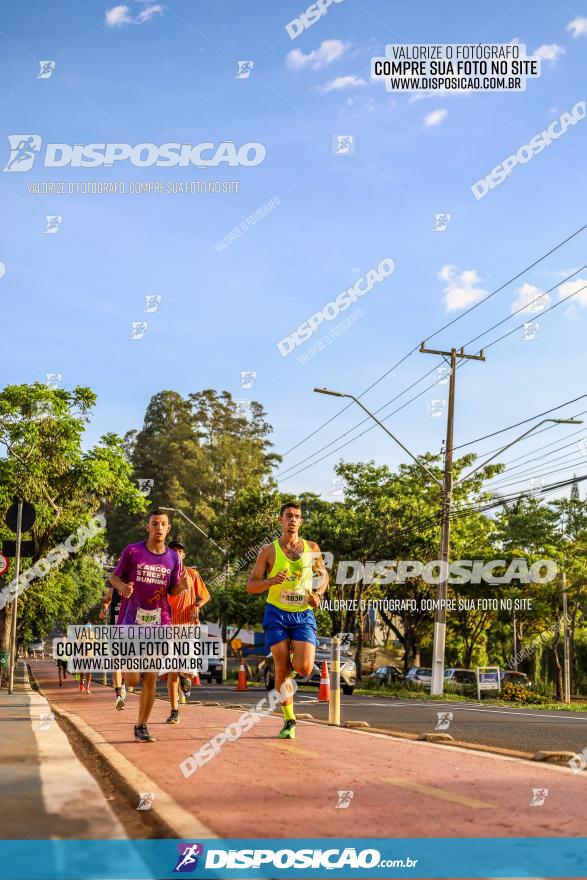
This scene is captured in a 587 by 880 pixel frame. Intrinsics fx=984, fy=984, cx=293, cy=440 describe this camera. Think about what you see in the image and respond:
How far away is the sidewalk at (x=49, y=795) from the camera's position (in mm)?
4055

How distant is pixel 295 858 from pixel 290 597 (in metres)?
4.47

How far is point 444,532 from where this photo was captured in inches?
1081

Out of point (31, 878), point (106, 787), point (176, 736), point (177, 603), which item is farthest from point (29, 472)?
point (31, 878)

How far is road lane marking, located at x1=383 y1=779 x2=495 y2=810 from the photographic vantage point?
15.3 feet

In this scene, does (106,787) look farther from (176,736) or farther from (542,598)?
(542,598)

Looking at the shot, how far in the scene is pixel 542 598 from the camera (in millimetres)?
41594

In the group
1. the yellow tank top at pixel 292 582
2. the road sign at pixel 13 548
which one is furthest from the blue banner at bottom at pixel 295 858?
the road sign at pixel 13 548

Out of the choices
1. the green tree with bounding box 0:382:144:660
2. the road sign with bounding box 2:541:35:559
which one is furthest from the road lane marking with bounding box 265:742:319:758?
the green tree with bounding box 0:382:144:660

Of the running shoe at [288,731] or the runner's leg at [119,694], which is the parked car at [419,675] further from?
the running shoe at [288,731]

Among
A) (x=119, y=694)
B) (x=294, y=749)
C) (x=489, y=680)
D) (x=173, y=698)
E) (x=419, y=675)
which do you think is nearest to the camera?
(x=294, y=749)

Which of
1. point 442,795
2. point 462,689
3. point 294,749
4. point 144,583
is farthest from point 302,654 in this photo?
point 462,689

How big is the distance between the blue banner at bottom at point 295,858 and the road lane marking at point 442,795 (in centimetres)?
79

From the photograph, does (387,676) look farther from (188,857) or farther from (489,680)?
(188,857)

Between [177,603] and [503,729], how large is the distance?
14.3 ft
